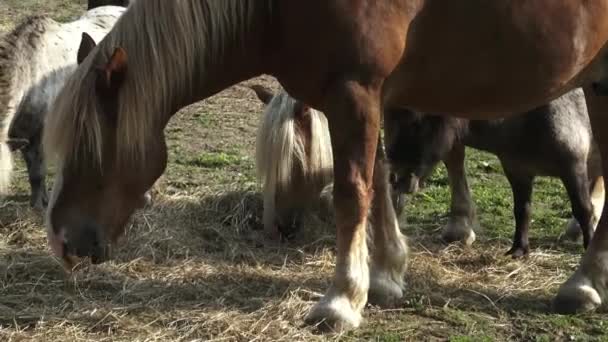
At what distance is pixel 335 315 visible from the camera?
345 cm

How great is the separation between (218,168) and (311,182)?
160 centimetres

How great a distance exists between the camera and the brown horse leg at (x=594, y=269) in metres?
3.77

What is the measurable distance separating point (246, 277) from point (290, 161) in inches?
29.8

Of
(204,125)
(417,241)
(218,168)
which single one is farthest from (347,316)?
(204,125)

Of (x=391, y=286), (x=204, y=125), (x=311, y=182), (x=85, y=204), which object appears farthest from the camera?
(x=204, y=125)

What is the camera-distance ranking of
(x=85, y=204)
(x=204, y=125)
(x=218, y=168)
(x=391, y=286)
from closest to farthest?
(x=85, y=204)
(x=391, y=286)
(x=218, y=168)
(x=204, y=125)

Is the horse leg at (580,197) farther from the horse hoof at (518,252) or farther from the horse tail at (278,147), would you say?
the horse tail at (278,147)

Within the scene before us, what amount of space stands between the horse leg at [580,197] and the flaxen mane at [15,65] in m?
3.18

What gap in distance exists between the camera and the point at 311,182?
4.78 m

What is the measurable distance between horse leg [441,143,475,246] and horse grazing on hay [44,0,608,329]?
1456 mm

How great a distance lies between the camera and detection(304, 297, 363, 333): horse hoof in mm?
3453

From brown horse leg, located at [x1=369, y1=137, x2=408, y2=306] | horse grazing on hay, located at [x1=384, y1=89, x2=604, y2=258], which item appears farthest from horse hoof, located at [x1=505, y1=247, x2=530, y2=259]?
brown horse leg, located at [x1=369, y1=137, x2=408, y2=306]

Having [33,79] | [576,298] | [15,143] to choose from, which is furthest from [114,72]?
[33,79]

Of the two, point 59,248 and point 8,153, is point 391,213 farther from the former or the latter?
point 8,153
